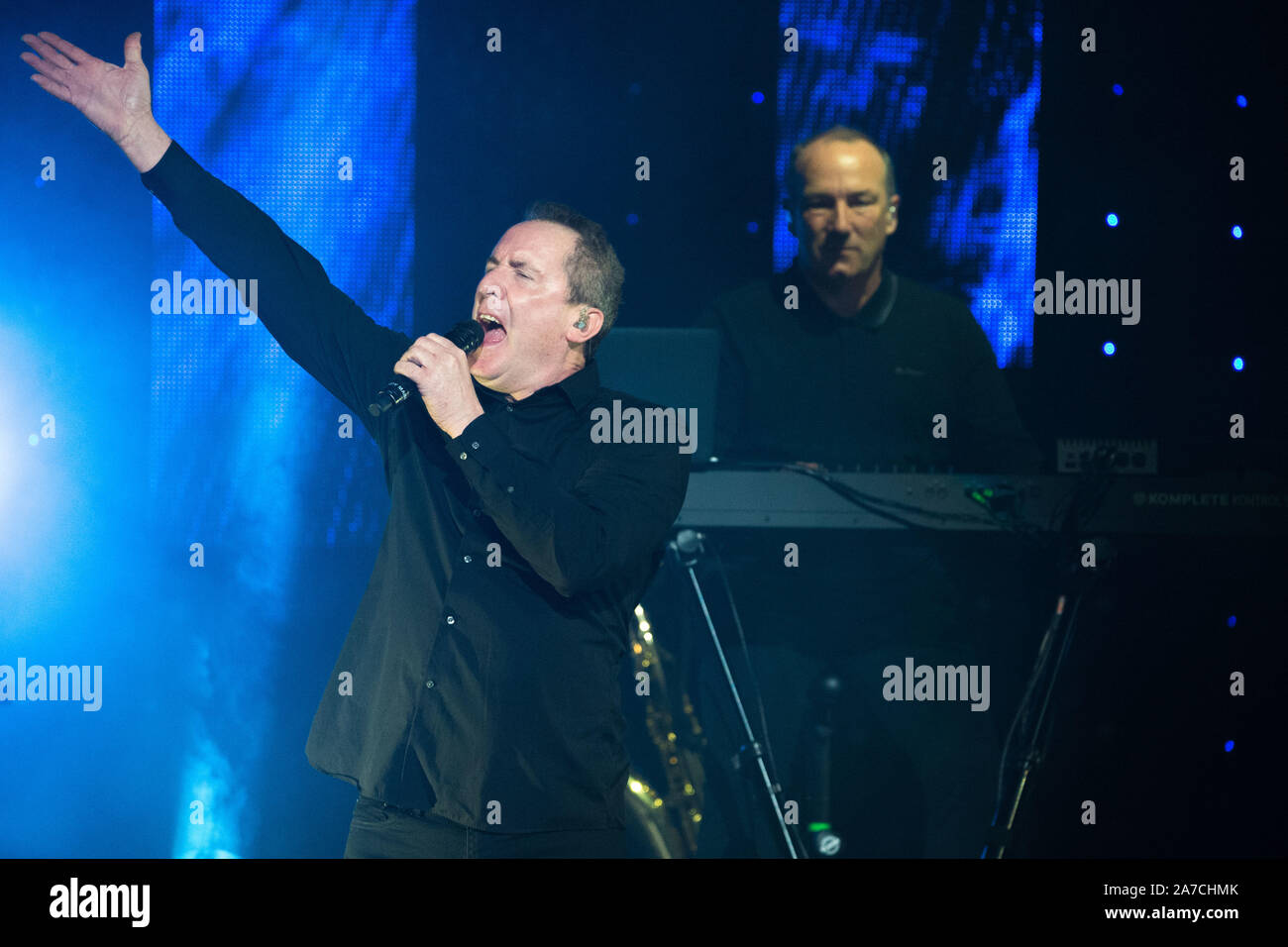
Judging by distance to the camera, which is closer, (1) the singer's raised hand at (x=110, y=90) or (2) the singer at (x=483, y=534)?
(2) the singer at (x=483, y=534)

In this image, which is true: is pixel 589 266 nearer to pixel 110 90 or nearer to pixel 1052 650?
pixel 110 90

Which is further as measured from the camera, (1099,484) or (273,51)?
(273,51)

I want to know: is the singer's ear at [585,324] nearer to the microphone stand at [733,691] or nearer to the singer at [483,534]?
the singer at [483,534]

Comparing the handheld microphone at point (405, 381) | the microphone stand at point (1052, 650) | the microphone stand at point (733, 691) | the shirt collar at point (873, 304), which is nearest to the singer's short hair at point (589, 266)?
the handheld microphone at point (405, 381)

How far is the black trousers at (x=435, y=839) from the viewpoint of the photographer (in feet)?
7.05

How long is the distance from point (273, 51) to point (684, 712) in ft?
7.59

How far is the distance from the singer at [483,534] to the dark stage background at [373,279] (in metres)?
0.89

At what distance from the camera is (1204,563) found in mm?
3441

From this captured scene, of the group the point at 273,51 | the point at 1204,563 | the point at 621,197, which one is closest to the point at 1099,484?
the point at 1204,563

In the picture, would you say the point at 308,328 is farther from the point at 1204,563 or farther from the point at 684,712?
the point at 1204,563

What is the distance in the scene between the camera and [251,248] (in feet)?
8.02

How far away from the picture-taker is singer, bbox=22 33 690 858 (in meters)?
2.13

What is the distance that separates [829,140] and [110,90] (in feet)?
6.47
